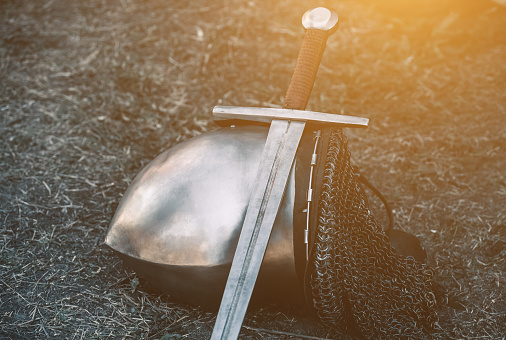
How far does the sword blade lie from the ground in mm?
480

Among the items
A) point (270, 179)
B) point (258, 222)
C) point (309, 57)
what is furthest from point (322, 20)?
point (258, 222)

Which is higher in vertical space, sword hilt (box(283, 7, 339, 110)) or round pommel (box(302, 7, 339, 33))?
round pommel (box(302, 7, 339, 33))

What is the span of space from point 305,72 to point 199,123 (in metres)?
1.75

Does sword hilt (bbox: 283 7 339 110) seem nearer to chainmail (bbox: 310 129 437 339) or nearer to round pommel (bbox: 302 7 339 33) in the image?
round pommel (bbox: 302 7 339 33)

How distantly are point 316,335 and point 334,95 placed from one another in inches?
95.2

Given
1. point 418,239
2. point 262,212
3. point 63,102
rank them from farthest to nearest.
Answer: point 63,102, point 418,239, point 262,212

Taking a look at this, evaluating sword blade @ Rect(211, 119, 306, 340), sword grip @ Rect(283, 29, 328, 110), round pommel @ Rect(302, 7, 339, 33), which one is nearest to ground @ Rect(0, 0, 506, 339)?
sword blade @ Rect(211, 119, 306, 340)

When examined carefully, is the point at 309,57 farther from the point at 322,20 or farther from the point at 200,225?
the point at 200,225

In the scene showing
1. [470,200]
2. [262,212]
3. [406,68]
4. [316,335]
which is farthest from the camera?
[406,68]

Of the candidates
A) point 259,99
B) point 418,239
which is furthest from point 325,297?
point 259,99

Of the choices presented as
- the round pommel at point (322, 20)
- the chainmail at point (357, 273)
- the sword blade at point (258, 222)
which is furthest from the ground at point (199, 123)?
the round pommel at point (322, 20)

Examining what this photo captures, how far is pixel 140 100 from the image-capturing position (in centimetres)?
431

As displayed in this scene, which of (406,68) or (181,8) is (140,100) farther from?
(406,68)

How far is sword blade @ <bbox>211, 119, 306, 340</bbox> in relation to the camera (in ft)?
6.76
